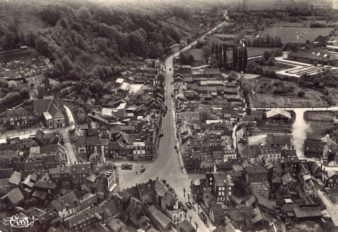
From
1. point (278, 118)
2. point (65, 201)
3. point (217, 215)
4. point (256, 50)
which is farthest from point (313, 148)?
point (256, 50)

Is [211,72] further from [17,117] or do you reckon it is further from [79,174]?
[79,174]

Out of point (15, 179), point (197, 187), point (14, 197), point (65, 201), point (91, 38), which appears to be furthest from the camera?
point (91, 38)

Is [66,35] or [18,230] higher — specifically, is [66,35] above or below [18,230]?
above

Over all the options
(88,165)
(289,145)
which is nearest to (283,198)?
(289,145)

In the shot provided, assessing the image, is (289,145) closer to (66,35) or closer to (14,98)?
(14,98)


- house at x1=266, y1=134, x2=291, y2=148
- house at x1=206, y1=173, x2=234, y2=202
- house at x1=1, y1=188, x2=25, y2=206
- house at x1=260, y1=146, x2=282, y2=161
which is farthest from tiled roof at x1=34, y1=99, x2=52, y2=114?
house at x1=266, y1=134, x2=291, y2=148

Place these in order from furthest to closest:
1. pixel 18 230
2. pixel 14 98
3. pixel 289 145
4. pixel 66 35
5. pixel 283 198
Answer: pixel 66 35 → pixel 14 98 → pixel 289 145 → pixel 283 198 → pixel 18 230

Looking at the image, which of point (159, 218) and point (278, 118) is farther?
point (278, 118)

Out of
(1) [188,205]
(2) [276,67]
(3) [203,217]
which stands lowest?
(3) [203,217]
